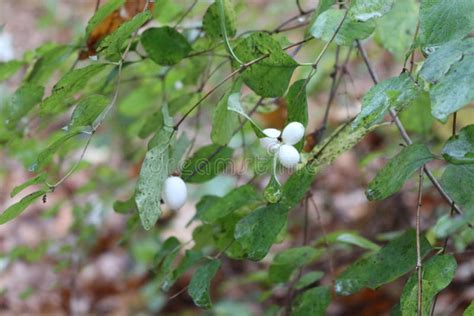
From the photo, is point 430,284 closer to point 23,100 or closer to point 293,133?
point 293,133

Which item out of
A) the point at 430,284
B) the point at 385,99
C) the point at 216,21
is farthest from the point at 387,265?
the point at 216,21

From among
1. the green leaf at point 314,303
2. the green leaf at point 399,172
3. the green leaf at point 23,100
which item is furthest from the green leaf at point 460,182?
the green leaf at point 23,100

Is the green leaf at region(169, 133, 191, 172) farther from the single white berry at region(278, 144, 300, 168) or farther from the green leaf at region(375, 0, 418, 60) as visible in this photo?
the green leaf at region(375, 0, 418, 60)

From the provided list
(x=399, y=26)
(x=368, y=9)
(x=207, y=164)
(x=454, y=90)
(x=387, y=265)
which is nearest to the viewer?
(x=454, y=90)

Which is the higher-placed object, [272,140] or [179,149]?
[272,140]

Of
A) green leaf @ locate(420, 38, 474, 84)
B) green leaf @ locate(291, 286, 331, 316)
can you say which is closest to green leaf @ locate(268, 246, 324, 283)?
green leaf @ locate(291, 286, 331, 316)

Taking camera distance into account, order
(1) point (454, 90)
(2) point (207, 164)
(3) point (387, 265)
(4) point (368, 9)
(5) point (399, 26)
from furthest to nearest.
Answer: (5) point (399, 26), (2) point (207, 164), (3) point (387, 265), (4) point (368, 9), (1) point (454, 90)
